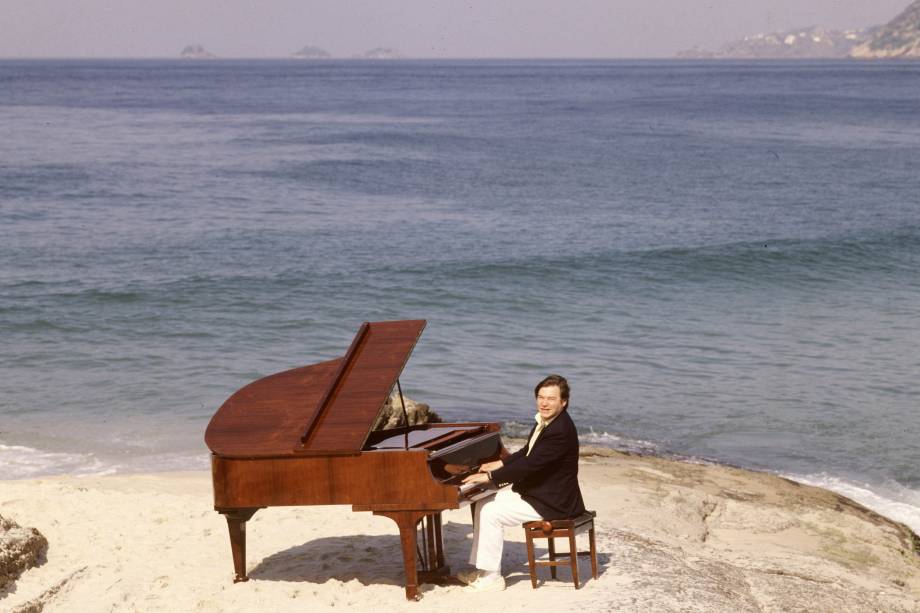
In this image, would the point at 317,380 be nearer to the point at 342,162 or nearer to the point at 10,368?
the point at 10,368

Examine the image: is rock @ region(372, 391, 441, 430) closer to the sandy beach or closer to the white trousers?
the sandy beach

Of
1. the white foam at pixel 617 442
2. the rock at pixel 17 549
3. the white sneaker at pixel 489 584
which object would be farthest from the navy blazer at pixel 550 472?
the white foam at pixel 617 442

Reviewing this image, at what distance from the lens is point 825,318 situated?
2228 cm

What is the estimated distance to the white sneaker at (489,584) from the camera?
833 centimetres

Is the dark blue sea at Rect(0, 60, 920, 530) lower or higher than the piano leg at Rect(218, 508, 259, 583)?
lower

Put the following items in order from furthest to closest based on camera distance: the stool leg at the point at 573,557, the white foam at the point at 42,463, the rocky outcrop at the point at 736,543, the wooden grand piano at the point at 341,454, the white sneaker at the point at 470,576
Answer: the white foam at the point at 42,463 → the rocky outcrop at the point at 736,543 → the white sneaker at the point at 470,576 → the stool leg at the point at 573,557 → the wooden grand piano at the point at 341,454

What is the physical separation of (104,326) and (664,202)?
69.8 ft

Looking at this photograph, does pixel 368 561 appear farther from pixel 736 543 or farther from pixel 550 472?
pixel 736 543

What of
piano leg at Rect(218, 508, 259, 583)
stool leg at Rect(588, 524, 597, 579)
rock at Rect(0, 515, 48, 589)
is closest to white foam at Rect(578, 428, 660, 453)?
stool leg at Rect(588, 524, 597, 579)

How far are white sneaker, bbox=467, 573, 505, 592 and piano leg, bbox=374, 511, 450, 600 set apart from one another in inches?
15.7

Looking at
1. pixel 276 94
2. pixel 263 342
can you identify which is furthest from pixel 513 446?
pixel 276 94

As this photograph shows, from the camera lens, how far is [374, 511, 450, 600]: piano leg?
26.3 ft

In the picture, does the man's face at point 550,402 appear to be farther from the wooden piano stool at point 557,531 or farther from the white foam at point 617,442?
the white foam at point 617,442

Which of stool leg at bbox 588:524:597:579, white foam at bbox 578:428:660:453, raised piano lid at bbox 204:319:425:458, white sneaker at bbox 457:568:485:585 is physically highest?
raised piano lid at bbox 204:319:425:458
